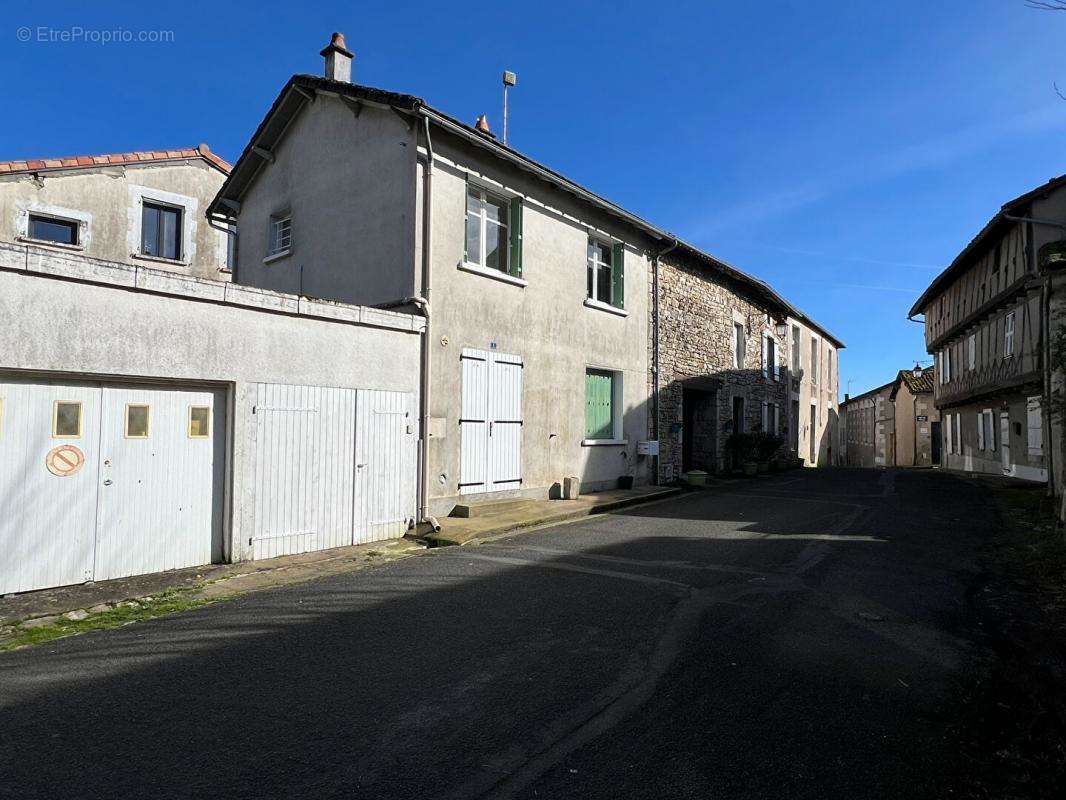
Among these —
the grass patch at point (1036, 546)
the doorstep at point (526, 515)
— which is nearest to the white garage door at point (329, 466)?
the doorstep at point (526, 515)

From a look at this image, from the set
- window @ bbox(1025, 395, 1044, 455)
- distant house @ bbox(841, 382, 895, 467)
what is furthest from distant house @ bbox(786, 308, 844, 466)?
distant house @ bbox(841, 382, 895, 467)

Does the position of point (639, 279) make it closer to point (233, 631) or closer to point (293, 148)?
point (293, 148)

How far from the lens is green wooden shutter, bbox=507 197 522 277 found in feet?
37.0

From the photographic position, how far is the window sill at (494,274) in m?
10.2

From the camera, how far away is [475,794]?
2.71m

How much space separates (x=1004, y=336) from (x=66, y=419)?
23728 mm

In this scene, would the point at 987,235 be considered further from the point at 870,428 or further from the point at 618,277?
the point at 870,428

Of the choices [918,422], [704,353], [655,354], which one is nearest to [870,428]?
[918,422]

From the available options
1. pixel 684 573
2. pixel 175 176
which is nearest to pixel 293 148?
pixel 175 176

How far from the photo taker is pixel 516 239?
37.2ft

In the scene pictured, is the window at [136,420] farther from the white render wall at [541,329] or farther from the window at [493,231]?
the window at [493,231]

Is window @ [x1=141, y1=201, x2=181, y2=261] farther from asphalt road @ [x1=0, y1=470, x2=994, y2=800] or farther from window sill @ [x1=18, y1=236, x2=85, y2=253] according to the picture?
asphalt road @ [x1=0, y1=470, x2=994, y2=800]

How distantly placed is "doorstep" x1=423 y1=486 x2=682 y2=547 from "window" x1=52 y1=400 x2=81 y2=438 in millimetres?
4029

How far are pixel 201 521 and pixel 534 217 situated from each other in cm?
755
